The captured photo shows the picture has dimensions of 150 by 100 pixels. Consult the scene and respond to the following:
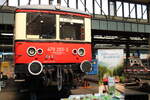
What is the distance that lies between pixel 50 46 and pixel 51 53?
0.84 feet

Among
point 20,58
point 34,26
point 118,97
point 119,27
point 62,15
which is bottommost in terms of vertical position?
point 118,97

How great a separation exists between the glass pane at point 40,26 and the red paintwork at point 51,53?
1.10 ft

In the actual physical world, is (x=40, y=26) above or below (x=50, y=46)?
above

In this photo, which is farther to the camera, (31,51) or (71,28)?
(71,28)

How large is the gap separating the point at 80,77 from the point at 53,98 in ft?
5.04

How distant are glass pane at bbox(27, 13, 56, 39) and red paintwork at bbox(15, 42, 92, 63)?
33cm

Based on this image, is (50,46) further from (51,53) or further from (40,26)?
(40,26)

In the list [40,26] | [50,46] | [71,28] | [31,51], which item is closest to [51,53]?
[50,46]

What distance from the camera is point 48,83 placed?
682 centimetres

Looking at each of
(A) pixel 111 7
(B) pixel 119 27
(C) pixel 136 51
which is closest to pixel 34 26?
(B) pixel 119 27

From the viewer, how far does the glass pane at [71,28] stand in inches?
290

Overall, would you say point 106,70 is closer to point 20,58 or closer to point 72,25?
point 72,25

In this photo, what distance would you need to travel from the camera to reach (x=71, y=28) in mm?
7594

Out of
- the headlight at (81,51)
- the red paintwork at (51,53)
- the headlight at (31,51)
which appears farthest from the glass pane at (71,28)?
the headlight at (31,51)
